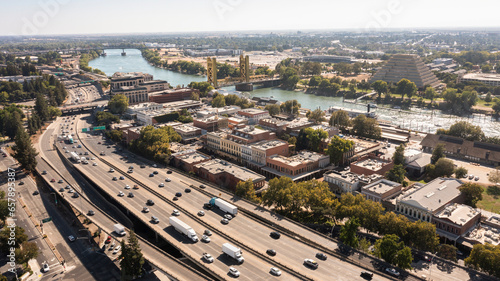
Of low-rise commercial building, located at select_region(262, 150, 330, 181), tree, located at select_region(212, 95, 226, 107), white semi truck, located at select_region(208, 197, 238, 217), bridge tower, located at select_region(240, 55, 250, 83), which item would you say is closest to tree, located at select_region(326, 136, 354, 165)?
low-rise commercial building, located at select_region(262, 150, 330, 181)

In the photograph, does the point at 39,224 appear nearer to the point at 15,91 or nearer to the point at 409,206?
the point at 409,206

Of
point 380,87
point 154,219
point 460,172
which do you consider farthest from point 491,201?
point 380,87

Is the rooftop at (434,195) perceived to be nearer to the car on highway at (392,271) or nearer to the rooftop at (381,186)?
the rooftop at (381,186)

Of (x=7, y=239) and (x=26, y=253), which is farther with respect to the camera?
(x=7, y=239)

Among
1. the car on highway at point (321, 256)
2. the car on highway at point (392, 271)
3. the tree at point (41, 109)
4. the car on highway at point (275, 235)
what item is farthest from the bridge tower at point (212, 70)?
the car on highway at point (392, 271)

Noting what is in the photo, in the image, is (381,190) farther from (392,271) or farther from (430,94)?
(430,94)

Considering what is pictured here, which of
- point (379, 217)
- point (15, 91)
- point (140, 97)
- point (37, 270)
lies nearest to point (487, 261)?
point (379, 217)

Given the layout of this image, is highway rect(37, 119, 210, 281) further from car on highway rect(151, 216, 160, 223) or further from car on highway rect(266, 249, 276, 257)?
car on highway rect(266, 249, 276, 257)
